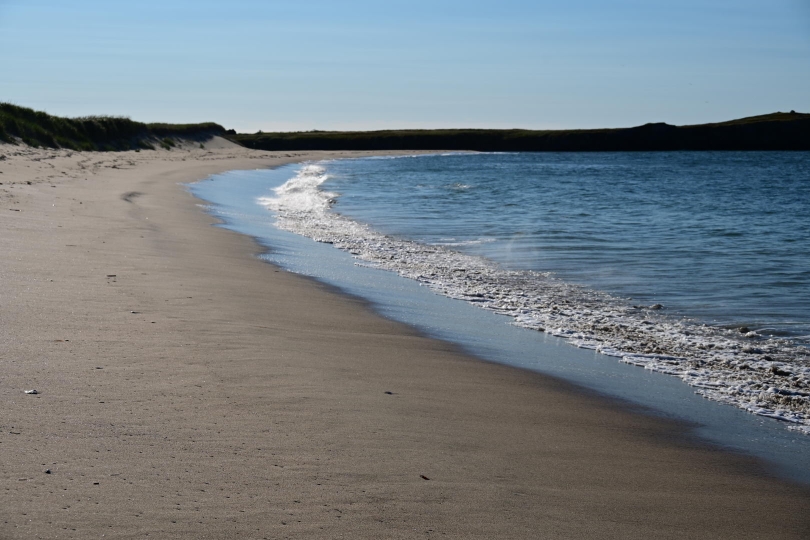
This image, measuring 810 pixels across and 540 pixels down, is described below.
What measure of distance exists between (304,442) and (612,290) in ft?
18.7

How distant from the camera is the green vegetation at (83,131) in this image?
28.8 m

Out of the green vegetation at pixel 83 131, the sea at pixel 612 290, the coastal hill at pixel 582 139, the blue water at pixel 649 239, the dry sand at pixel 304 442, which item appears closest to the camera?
the dry sand at pixel 304 442

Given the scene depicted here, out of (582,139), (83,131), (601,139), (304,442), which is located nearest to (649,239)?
Answer: (304,442)

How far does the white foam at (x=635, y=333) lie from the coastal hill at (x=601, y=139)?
98.5 m

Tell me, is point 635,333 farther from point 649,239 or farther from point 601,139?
point 601,139

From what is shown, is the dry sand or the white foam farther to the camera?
the white foam

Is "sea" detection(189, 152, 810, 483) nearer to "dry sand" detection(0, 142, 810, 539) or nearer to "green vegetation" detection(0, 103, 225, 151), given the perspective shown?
"dry sand" detection(0, 142, 810, 539)

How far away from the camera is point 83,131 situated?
39.3m

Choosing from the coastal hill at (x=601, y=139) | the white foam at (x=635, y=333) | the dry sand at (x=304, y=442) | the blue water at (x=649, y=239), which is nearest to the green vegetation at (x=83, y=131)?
the blue water at (x=649, y=239)

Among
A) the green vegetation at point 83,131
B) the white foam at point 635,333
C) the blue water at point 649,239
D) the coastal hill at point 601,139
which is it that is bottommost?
the white foam at point 635,333

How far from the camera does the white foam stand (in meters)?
4.85

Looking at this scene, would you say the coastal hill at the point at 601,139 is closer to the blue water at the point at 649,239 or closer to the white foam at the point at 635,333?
the blue water at the point at 649,239

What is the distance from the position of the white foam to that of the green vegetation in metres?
21.8

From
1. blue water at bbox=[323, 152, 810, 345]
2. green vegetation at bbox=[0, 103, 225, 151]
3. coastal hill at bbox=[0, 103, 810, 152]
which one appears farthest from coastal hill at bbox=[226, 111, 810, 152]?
blue water at bbox=[323, 152, 810, 345]
